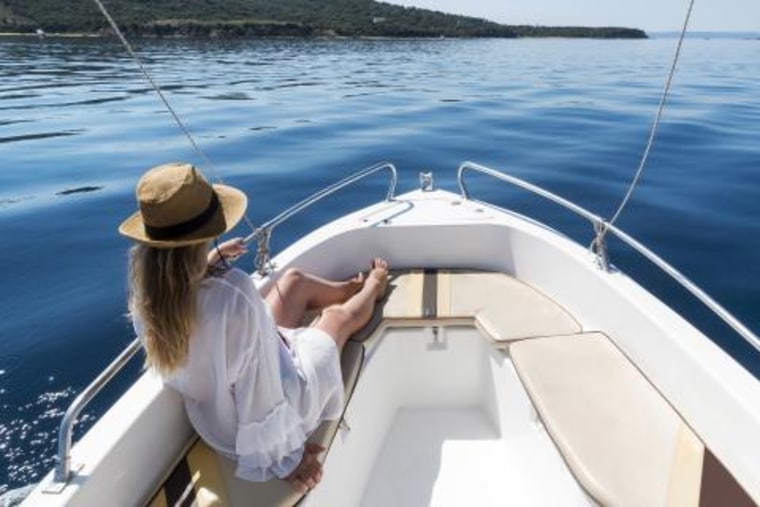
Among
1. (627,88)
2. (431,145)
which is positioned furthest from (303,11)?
(431,145)

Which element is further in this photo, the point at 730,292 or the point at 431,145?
the point at 431,145

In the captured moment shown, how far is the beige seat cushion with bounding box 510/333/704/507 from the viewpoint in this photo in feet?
6.73

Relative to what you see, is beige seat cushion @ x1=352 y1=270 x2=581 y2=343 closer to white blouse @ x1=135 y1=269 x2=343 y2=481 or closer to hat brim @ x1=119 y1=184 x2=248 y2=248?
white blouse @ x1=135 y1=269 x2=343 y2=481

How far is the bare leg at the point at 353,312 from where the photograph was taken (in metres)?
2.97

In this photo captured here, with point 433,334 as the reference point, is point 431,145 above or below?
below

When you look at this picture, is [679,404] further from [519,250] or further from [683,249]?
[683,249]

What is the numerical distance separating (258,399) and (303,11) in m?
94.4

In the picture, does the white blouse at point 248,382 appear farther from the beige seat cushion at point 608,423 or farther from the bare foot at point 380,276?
the bare foot at point 380,276

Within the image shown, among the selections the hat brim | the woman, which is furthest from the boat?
the hat brim

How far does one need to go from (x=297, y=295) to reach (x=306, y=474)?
1255 mm

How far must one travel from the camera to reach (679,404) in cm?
246

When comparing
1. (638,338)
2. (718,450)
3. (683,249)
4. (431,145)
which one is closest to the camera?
(718,450)

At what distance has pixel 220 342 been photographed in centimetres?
185

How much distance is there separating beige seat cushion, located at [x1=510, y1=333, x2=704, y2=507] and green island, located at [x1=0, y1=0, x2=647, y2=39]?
59209mm
